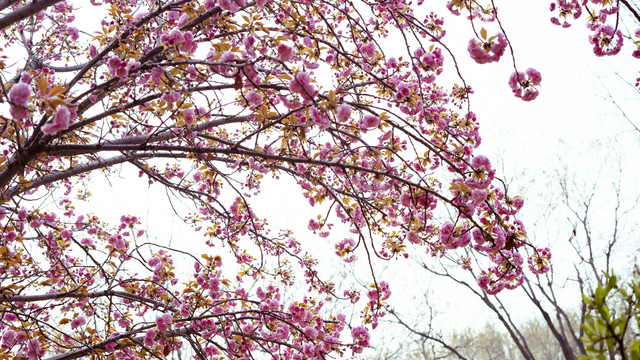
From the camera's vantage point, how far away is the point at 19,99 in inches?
53.4

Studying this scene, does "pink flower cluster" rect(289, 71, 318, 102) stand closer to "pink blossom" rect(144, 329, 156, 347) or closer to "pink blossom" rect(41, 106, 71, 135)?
"pink blossom" rect(41, 106, 71, 135)

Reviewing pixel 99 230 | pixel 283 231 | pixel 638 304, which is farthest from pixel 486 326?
pixel 638 304

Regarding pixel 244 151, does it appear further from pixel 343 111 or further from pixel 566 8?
pixel 566 8

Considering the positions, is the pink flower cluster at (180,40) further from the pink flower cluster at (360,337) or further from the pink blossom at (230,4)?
the pink flower cluster at (360,337)

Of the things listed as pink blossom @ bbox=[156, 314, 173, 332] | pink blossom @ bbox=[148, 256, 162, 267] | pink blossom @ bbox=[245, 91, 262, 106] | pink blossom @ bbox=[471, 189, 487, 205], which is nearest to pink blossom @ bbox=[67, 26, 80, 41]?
pink blossom @ bbox=[148, 256, 162, 267]

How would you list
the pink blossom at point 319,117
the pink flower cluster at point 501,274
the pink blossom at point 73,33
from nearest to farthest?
the pink blossom at point 319,117 < the pink flower cluster at point 501,274 < the pink blossom at point 73,33

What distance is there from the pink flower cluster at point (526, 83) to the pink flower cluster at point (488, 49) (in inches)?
7.1

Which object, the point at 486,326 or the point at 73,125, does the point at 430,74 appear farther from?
the point at 486,326

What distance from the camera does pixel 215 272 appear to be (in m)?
2.98

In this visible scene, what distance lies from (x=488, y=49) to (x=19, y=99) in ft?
7.08

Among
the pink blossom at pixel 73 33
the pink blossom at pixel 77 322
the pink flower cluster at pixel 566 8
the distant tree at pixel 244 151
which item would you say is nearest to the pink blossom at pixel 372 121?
the distant tree at pixel 244 151

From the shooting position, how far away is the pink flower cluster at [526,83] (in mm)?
2139

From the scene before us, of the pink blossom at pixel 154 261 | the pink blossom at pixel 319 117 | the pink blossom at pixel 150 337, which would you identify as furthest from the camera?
the pink blossom at pixel 154 261

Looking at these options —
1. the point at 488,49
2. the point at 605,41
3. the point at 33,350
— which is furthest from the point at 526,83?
the point at 33,350
